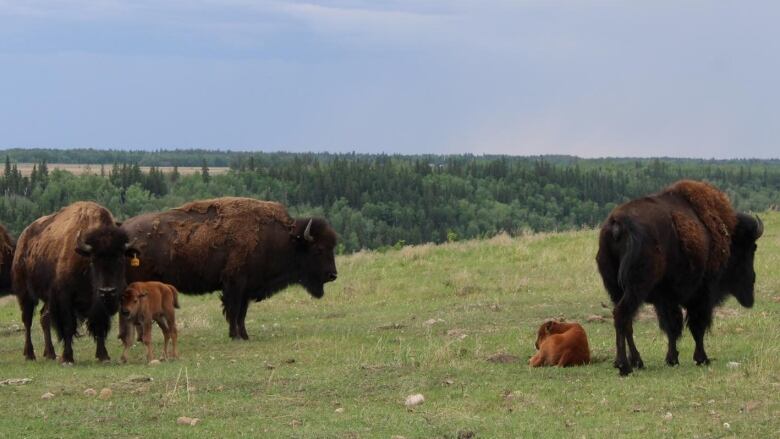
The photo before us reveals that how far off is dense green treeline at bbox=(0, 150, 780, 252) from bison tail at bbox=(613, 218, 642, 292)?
205ft

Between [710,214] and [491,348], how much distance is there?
3.13 metres

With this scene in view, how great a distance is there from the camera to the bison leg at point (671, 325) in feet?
42.0

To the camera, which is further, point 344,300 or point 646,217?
point 344,300

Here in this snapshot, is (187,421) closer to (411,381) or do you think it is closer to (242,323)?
(411,381)

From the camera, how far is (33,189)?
97938 millimetres

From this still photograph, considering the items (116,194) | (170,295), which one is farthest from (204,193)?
(170,295)

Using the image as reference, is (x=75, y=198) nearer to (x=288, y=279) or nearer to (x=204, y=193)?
(x=204, y=193)

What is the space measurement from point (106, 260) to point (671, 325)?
21.8 ft

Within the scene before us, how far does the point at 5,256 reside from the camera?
1759 cm

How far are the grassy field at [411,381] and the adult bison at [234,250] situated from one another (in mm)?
711

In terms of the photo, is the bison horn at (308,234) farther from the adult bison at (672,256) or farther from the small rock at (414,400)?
the small rock at (414,400)

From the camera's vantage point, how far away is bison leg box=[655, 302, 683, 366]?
504 inches

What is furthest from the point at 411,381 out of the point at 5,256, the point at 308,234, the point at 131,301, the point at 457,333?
the point at 5,256

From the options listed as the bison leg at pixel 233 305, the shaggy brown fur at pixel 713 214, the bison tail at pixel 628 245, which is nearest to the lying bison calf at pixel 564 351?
the bison tail at pixel 628 245
